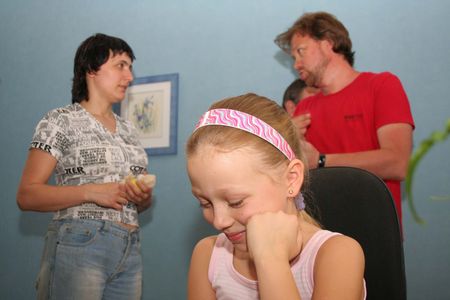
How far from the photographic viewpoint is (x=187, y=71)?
2.89m

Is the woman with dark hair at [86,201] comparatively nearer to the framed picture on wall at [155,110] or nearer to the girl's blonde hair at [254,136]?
the girl's blonde hair at [254,136]

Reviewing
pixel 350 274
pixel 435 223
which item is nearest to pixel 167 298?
pixel 435 223

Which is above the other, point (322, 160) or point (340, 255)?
point (322, 160)

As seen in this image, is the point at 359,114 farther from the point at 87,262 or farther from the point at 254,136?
the point at 87,262

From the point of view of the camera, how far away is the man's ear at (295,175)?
3.66 ft

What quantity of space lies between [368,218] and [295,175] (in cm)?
19

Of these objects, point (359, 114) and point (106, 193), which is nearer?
point (106, 193)

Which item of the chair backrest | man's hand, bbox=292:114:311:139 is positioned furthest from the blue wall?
the chair backrest

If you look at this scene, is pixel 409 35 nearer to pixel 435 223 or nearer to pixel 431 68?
pixel 431 68

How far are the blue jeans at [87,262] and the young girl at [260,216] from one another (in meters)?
0.56

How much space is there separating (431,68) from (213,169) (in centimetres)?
172

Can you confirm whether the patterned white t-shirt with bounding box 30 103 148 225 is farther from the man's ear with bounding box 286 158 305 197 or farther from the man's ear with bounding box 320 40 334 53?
the man's ear with bounding box 320 40 334 53

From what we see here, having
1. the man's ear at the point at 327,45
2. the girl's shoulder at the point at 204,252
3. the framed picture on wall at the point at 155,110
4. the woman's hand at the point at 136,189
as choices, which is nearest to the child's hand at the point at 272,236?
the girl's shoulder at the point at 204,252

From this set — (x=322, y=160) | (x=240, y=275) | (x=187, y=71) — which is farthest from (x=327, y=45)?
(x=240, y=275)
